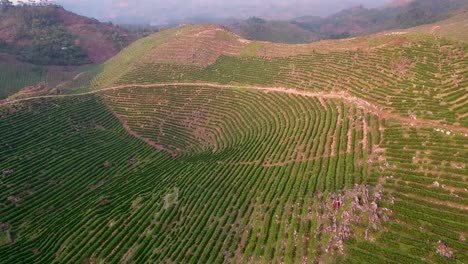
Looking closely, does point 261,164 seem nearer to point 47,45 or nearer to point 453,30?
point 453,30

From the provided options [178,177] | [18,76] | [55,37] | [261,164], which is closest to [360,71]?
[261,164]

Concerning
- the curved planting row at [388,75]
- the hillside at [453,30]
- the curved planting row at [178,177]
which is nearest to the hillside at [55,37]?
the curved planting row at [178,177]

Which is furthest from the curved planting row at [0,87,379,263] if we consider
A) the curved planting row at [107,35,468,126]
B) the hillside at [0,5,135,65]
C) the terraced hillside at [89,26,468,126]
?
the hillside at [0,5,135,65]

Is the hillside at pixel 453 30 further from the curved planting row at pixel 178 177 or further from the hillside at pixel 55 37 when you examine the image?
the hillside at pixel 55 37

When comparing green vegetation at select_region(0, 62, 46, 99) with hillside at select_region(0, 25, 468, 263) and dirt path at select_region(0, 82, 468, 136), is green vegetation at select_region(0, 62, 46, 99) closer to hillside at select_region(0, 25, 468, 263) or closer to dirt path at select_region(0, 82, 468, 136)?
hillside at select_region(0, 25, 468, 263)

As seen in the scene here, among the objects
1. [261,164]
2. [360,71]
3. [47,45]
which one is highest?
[360,71]
